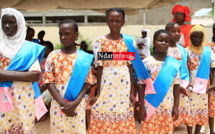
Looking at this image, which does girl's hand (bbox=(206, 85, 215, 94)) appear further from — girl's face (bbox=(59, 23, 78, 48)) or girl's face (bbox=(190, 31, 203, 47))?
girl's face (bbox=(59, 23, 78, 48))

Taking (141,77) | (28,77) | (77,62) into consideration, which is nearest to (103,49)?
(77,62)

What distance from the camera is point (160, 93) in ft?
8.40

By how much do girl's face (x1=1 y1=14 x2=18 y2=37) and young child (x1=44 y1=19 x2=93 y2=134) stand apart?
43 centimetres

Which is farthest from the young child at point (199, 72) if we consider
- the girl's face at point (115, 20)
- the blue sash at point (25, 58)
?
the blue sash at point (25, 58)

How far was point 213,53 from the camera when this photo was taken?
10.6 ft

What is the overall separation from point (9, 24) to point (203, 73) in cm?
256

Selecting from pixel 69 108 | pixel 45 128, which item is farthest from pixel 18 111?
pixel 45 128

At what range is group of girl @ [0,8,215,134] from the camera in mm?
2082

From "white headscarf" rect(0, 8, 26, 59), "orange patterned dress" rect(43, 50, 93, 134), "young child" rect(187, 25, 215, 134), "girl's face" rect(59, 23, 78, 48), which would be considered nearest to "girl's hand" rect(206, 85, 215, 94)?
"young child" rect(187, 25, 215, 134)

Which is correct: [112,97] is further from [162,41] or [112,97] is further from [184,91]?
[184,91]

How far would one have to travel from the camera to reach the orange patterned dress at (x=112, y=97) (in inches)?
96.9

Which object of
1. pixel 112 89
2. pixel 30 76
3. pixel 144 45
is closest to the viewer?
pixel 30 76

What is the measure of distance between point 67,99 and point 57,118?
235 mm

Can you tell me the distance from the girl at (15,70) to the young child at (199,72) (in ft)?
7.13
